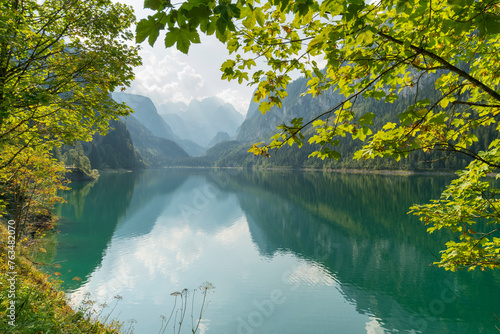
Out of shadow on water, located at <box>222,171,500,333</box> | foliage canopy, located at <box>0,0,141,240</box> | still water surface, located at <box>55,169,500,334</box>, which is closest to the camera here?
foliage canopy, located at <box>0,0,141,240</box>

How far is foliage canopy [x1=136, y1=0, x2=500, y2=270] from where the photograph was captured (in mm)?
2117

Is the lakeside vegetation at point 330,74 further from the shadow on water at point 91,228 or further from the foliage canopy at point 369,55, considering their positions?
the shadow on water at point 91,228

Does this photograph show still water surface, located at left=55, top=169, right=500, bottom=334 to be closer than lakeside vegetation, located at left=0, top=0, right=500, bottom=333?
No

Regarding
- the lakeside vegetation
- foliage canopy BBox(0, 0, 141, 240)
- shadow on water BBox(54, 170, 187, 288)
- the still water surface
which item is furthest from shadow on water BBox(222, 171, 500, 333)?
shadow on water BBox(54, 170, 187, 288)

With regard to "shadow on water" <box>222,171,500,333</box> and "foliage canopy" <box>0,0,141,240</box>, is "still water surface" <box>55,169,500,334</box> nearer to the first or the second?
"shadow on water" <box>222,171,500,333</box>

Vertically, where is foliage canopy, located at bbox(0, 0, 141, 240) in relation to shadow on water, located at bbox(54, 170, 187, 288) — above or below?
above

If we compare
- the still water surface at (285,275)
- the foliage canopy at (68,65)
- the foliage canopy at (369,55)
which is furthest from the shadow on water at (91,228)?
the foliage canopy at (369,55)

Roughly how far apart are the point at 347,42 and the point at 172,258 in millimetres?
25845

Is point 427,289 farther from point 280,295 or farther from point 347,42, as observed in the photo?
point 347,42

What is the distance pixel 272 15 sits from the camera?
3.41 metres

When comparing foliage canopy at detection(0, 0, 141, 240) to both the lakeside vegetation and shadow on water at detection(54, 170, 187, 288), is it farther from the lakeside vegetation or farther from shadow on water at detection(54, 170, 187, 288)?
shadow on water at detection(54, 170, 187, 288)

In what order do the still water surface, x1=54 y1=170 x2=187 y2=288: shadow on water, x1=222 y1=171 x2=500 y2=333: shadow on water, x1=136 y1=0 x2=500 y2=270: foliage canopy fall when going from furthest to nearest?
x1=54 y1=170 x2=187 y2=288: shadow on water
x1=222 y1=171 x2=500 y2=333: shadow on water
the still water surface
x1=136 y1=0 x2=500 y2=270: foliage canopy

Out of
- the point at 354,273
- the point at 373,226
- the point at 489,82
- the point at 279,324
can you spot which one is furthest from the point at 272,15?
the point at 373,226

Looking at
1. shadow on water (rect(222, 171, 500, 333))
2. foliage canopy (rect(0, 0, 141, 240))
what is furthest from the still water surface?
foliage canopy (rect(0, 0, 141, 240))
